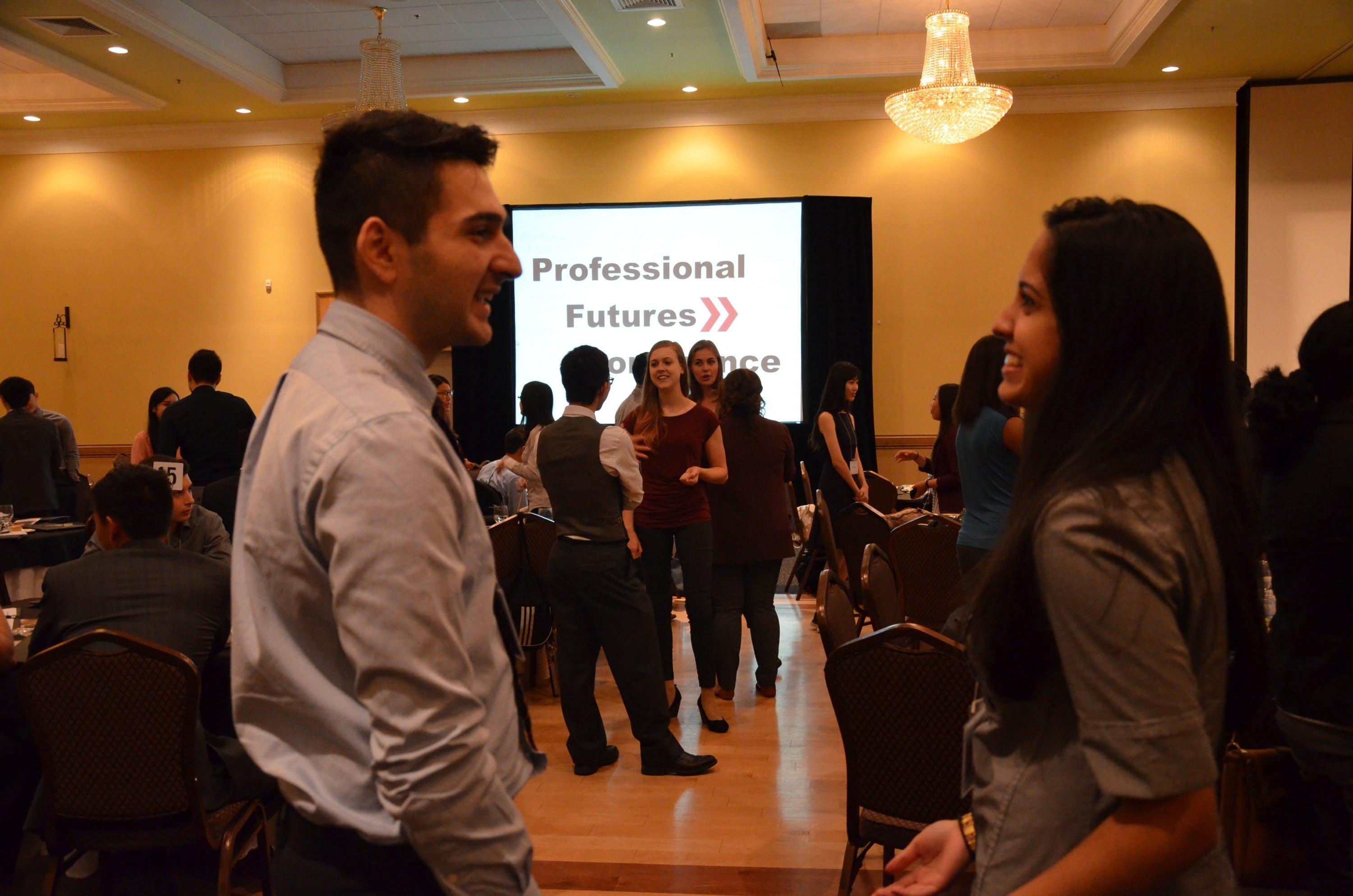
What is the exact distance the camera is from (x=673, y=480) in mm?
4363

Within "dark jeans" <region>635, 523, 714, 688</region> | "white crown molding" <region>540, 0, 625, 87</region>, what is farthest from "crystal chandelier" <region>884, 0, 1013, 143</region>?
"dark jeans" <region>635, 523, 714, 688</region>

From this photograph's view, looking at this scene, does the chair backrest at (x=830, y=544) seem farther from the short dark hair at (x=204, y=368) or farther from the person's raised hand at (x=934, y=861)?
the person's raised hand at (x=934, y=861)

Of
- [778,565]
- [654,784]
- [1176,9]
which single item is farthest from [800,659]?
[1176,9]

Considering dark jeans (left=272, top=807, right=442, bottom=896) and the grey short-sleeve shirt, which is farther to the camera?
dark jeans (left=272, top=807, right=442, bottom=896)

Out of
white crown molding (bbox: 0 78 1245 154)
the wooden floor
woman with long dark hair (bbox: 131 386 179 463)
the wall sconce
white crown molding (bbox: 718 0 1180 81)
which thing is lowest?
the wooden floor

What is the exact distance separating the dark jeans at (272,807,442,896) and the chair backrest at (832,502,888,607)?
423 cm

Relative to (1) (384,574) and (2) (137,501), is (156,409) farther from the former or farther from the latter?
(1) (384,574)

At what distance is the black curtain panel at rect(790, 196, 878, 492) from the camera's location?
27.8 feet

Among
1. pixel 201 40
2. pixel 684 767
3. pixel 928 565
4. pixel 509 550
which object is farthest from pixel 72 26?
pixel 928 565

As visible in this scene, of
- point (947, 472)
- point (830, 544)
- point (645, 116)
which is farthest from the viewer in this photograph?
point (645, 116)

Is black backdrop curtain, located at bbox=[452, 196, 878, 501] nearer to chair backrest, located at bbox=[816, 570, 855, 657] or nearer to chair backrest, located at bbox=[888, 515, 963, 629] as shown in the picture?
chair backrest, located at bbox=[888, 515, 963, 629]

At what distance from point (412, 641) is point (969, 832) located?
64 centimetres

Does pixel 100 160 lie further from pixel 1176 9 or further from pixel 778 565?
pixel 1176 9

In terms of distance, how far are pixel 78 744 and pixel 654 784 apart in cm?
204
